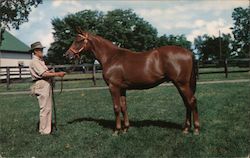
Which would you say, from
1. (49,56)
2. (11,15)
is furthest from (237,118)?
(49,56)

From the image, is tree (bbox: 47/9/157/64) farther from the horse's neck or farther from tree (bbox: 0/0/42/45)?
the horse's neck

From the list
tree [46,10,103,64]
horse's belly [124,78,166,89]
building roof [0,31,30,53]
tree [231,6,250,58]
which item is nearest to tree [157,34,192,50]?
tree [231,6,250,58]

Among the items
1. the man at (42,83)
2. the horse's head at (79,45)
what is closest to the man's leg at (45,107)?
the man at (42,83)

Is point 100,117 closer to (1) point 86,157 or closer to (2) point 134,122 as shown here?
(2) point 134,122

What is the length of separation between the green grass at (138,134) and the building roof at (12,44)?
49.8 metres

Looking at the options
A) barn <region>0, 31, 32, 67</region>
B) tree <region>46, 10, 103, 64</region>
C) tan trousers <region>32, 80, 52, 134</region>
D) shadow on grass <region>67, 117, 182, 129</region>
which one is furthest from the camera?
tree <region>46, 10, 103, 64</region>

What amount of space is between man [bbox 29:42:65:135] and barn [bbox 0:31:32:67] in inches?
1947

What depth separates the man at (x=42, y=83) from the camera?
9320mm

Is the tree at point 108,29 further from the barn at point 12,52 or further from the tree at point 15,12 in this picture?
the tree at point 15,12

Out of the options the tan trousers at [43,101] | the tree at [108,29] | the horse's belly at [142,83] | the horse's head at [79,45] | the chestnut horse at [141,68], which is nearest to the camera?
the chestnut horse at [141,68]

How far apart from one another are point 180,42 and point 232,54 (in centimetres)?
1690

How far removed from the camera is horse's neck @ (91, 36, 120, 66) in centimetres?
952

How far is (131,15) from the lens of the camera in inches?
3723

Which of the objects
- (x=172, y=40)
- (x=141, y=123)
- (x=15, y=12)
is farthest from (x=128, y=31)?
(x=141, y=123)
